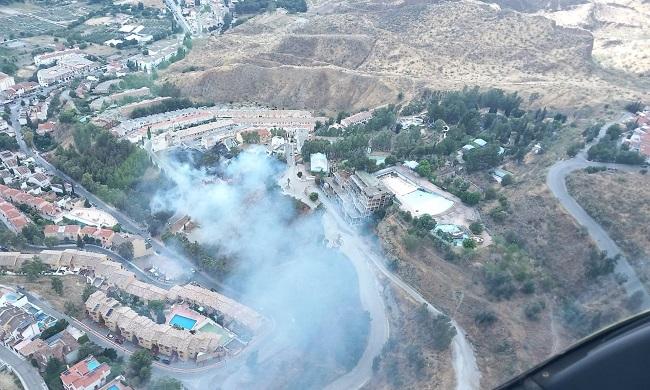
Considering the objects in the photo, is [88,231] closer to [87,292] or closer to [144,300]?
[87,292]

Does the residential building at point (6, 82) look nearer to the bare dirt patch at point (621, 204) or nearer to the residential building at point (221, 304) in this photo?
the residential building at point (221, 304)

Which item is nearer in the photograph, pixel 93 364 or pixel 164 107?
pixel 93 364

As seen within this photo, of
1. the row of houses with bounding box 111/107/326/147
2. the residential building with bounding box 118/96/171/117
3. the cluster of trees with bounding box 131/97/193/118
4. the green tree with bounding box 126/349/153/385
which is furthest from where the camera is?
the residential building with bounding box 118/96/171/117

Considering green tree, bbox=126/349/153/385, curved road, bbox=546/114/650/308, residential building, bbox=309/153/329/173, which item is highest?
curved road, bbox=546/114/650/308

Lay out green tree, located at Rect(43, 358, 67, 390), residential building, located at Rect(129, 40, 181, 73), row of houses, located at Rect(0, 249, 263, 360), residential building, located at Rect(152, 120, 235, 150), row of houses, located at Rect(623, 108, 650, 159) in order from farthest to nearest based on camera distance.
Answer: residential building, located at Rect(129, 40, 181, 73) → residential building, located at Rect(152, 120, 235, 150) → row of houses, located at Rect(623, 108, 650, 159) → row of houses, located at Rect(0, 249, 263, 360) → green tree, located at Rect(43, 358, 67, 390)

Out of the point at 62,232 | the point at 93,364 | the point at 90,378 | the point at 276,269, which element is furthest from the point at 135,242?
the point at 90,378

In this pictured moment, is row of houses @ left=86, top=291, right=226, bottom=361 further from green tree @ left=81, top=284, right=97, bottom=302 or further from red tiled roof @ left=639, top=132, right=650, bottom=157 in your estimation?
red tiled roof @ left=639, top=132, right=650, bottom=157

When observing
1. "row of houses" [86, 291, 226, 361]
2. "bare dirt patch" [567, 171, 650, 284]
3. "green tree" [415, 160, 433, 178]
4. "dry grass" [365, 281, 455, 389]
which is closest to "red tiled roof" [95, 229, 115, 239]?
"row of houses" [86, 291, 226, 361]
